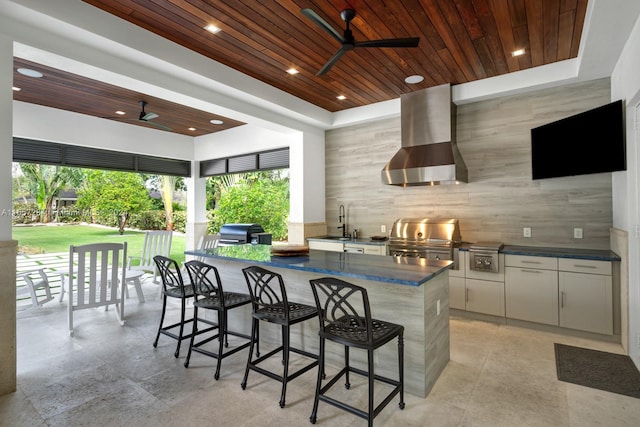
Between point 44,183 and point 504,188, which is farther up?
point 44,183

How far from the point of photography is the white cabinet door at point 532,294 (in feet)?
11.3

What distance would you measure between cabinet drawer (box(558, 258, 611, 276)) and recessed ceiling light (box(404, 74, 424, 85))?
8.43ft

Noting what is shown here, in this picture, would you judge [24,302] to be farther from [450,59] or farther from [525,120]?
[525,120]

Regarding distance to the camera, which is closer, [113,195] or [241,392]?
[241,392]

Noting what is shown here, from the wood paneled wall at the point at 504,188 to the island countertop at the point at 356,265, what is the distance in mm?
2030

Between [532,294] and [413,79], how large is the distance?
283 centimetres

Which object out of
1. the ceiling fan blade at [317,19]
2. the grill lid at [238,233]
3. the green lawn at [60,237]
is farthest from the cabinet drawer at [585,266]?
the green lawn at [60,237]

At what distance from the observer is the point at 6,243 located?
7.73 ft

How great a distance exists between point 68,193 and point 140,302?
7.97ft

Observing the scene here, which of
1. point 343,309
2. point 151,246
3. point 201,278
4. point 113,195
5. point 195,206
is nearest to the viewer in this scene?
point 343,309

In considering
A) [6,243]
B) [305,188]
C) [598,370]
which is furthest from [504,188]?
[6,243]

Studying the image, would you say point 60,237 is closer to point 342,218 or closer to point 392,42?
point 342,218

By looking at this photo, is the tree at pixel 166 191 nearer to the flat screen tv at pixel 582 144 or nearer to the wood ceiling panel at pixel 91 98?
the wood ceiling panel at pixel 91 98

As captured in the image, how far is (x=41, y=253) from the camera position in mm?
4949
